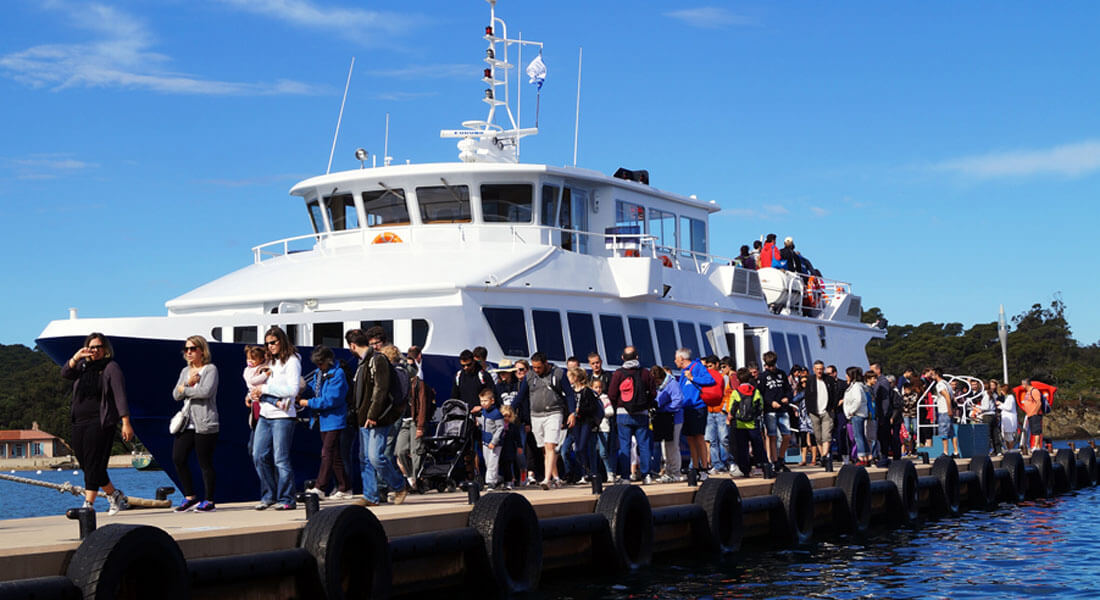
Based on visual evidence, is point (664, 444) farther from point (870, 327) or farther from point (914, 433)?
point (870, 327)

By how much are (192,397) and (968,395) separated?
65.5ft

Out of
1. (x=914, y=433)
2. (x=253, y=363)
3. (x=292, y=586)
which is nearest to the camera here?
(x=292, y=586)

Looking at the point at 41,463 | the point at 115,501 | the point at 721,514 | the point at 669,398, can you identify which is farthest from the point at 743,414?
the point at 41,463

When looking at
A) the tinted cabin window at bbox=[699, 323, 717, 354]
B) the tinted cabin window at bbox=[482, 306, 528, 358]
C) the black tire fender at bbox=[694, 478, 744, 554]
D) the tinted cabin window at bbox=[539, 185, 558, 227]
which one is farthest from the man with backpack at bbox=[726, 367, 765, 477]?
the tinted cabin window at bbox=[539, 185, 558, 227]

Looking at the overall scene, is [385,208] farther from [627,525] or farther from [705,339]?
[627,525]

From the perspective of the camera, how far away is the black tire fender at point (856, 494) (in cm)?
1566

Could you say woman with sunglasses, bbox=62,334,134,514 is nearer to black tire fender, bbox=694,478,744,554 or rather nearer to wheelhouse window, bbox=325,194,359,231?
black tire fender, bbox=694,478,744,554

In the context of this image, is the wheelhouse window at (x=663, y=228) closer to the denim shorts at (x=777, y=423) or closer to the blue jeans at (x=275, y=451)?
the denim shorts at (x=777, y=423)

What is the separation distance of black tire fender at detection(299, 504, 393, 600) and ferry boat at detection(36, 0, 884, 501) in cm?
477

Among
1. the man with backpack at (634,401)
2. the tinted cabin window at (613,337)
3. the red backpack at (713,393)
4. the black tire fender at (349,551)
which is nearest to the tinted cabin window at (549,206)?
the tinted cabin window at (613,337)

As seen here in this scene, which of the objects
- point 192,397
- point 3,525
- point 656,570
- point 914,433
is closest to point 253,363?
point 192,397

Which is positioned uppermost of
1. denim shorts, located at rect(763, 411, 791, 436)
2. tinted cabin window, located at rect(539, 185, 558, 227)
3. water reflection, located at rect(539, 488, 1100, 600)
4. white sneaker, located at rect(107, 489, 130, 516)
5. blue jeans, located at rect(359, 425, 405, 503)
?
tinted cabin window, located at rect(539, 185, 558, 227)

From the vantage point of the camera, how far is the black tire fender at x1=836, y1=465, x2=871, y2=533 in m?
15.7

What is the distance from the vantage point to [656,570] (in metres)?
11.9
